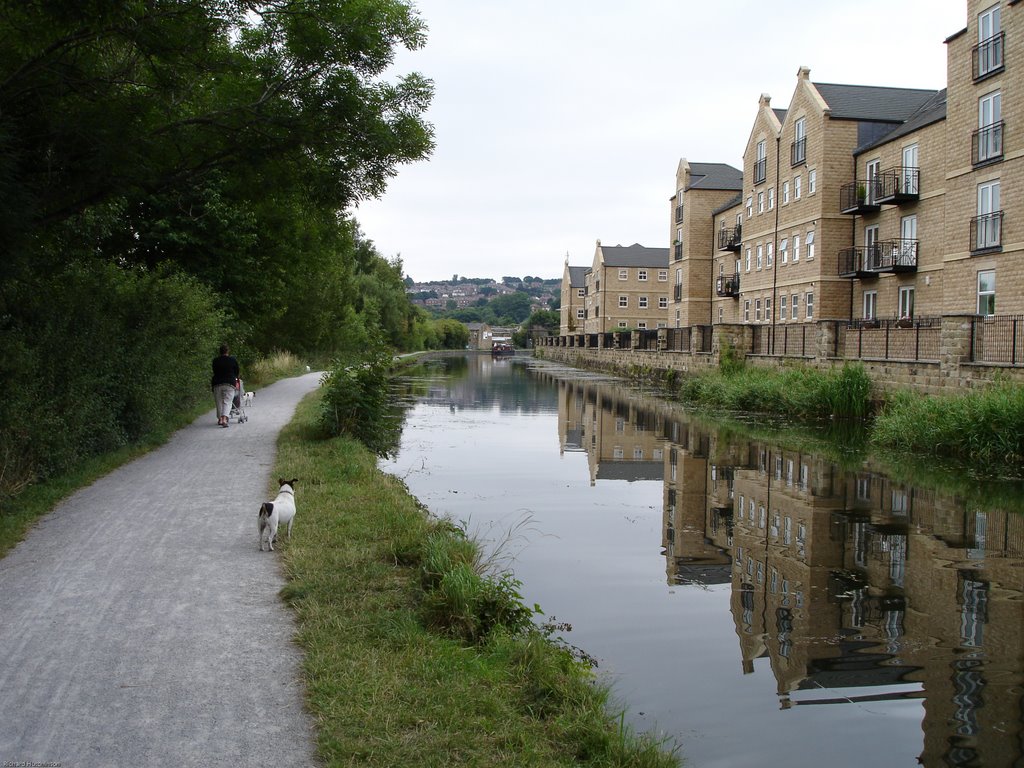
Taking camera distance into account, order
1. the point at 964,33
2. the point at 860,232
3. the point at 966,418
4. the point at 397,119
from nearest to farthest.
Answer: the point at 397,119 → the point at 966,418 → the point at 964,33 → the point at 860,232

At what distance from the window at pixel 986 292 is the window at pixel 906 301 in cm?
673

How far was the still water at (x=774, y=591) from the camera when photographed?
16.6 ft

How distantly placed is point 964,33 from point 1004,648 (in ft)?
92.3

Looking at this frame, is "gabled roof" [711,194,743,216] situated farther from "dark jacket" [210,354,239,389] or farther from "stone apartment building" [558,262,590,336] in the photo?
"stone apartment building" [558,262,590,336]

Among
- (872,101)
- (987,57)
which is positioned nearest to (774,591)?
(987,57)

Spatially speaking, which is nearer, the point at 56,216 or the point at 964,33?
the point at 56,216

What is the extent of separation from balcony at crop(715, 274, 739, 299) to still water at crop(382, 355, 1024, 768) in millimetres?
35522

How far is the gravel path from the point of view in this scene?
13.0ft

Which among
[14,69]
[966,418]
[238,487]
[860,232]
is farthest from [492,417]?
[860,232]

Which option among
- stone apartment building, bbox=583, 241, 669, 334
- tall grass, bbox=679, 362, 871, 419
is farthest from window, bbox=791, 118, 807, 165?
stone apartment building, bbox=583, 241, 669, 334

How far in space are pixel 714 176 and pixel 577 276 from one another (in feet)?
181

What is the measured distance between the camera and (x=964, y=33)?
28062 millimetres

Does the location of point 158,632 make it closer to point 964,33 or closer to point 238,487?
point 238,487

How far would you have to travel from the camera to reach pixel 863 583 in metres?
→ 7.82
